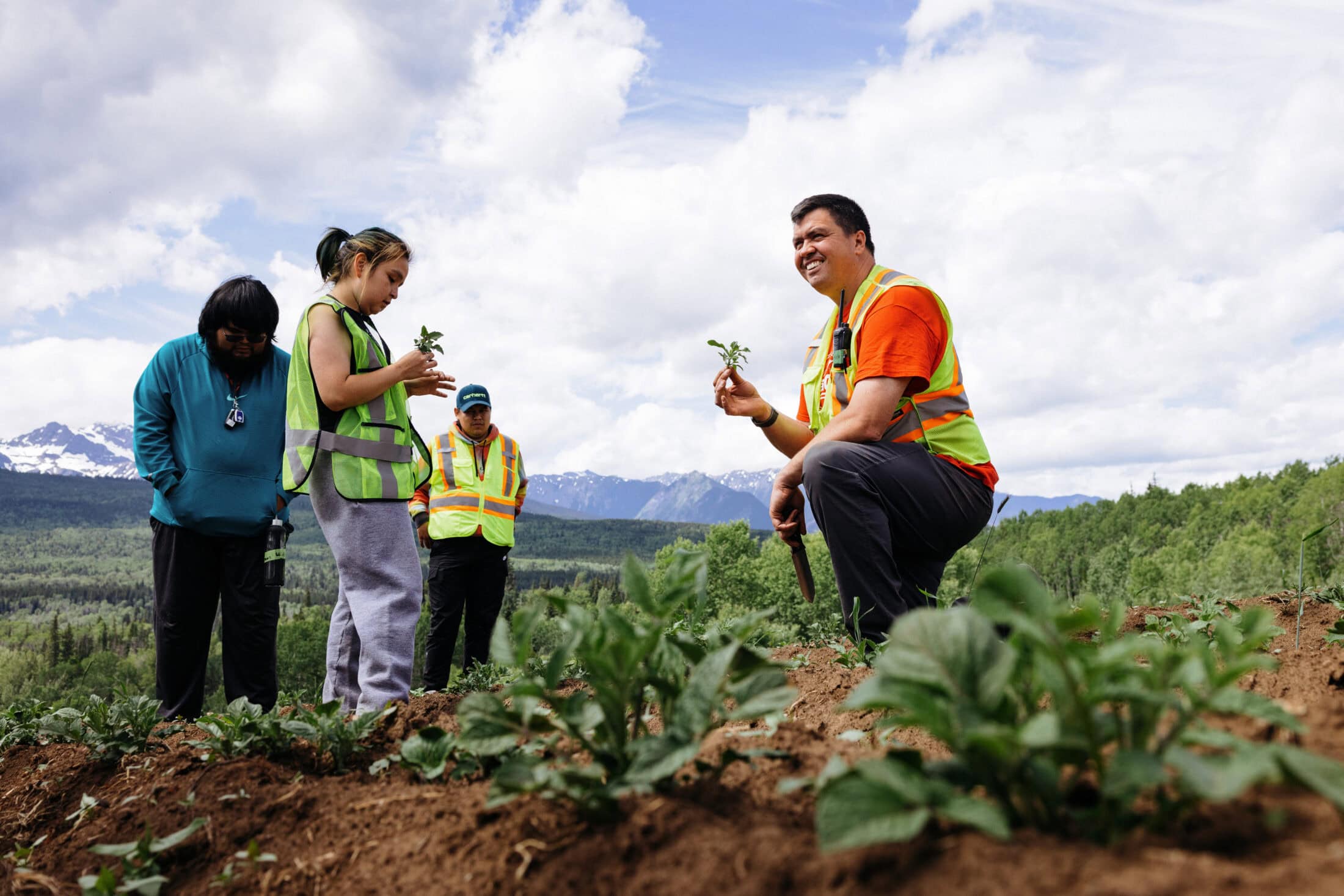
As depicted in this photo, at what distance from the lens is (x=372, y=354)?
433 centimetres

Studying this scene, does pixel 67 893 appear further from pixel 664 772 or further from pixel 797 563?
pixel 797 563

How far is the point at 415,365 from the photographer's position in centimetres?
Result: 430

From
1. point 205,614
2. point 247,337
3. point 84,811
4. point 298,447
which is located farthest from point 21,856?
point 247,337

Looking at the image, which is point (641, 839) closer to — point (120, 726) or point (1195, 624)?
point (120, 726)

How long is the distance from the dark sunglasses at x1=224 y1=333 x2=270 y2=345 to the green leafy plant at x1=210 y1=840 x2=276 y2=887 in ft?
11.8

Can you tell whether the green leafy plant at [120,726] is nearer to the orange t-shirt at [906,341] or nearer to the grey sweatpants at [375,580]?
the grey sweatpants at [375,580]

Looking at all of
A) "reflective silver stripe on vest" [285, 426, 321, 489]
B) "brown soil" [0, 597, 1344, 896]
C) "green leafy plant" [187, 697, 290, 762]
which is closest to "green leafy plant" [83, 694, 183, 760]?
"brown soil" [0, 597, 1344, 896]

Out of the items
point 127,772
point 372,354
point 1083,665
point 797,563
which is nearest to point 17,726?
point 127,772

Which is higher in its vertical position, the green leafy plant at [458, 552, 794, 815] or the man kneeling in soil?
the man kneeling in soil

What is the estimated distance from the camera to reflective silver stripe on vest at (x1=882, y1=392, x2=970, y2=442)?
4.16 m

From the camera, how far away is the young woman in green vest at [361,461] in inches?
159

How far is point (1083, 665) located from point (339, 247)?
172 inches

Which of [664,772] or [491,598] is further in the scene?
[491,598]

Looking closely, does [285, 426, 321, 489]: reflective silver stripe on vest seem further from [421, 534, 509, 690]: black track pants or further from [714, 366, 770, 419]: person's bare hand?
[421, 534, 509, 690]: black track pants
